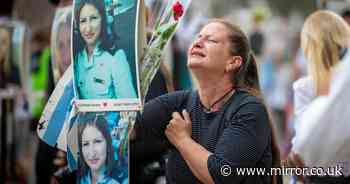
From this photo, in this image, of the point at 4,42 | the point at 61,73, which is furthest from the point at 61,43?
the point at 4,42

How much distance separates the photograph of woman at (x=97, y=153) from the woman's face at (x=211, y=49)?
471mm

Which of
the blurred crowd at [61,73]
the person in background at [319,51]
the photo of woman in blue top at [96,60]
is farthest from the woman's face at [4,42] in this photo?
the photo of woman in blue top at [96,60]

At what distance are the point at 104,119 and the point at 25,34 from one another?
4030mm

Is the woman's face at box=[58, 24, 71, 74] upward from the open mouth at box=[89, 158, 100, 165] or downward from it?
upward

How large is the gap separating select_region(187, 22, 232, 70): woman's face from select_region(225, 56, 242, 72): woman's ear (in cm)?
2

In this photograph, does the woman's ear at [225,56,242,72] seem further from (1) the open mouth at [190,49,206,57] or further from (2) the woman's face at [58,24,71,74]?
(2) the woman's face at [58,24,71,74]

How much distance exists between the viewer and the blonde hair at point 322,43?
4.20 metres

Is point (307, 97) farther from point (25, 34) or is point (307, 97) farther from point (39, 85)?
point (39, 85)

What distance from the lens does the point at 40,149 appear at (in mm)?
5512

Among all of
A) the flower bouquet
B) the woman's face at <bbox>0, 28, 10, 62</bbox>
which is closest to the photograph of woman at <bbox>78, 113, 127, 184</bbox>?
the flower bouquet

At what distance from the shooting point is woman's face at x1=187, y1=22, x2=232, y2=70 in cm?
332

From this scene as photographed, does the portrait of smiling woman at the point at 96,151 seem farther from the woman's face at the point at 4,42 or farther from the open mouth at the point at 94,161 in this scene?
the woman's face at the point at 4,42

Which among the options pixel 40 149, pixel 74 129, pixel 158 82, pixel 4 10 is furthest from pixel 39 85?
pixel 74 129

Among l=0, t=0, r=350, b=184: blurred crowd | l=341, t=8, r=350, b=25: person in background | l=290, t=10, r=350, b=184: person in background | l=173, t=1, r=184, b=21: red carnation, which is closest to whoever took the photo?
l=173, t=1, r=184, b=21: red carnation
